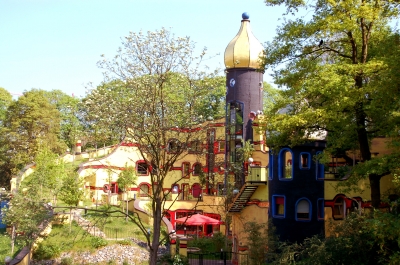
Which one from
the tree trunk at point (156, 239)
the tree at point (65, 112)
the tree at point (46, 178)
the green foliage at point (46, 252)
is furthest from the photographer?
the tree at point (65, 112)

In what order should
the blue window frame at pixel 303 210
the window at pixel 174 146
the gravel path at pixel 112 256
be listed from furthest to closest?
the gravel path at pixel 112 256, the blue window frame at pixel 303 210, the window at pixel 174 146

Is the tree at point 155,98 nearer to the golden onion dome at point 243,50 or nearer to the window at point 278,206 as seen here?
the window at point 278,206

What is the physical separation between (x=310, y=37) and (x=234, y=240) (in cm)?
1199

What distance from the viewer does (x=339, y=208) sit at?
71.3 feet

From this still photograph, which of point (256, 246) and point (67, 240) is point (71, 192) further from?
point (256, 246)

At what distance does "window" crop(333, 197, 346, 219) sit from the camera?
21.5 meters

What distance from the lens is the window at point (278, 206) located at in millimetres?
21672

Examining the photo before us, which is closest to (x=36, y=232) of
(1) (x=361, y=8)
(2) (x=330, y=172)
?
(2) (x=330, y=172)

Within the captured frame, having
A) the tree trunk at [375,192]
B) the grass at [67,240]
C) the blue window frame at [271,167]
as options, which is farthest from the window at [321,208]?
the grass at [67,240]

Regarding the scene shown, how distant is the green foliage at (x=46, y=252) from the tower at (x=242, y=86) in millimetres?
11227

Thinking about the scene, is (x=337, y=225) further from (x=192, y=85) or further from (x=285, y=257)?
(x=192, y=85)

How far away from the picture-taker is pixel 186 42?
52.6ft

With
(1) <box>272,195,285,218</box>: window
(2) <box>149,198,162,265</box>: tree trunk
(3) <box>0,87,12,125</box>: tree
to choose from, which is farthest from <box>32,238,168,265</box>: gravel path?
(3) <box>0,87,12,125</box>: tree

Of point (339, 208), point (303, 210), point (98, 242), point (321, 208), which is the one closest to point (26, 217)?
point (98, 242)
